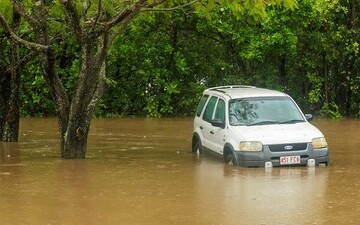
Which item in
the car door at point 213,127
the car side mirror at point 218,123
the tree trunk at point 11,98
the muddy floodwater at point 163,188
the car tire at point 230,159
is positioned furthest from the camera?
the tree trunk at point 11,98

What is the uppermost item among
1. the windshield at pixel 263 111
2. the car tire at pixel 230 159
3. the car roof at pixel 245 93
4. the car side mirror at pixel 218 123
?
the car roof at pixel 245 93

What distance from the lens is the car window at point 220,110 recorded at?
1734 cm

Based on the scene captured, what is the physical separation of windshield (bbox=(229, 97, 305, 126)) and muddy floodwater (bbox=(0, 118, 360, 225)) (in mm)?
1005

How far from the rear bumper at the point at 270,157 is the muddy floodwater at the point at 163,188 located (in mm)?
162

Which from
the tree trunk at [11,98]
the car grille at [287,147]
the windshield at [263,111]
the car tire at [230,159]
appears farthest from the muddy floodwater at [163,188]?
the windshield at [263,111]

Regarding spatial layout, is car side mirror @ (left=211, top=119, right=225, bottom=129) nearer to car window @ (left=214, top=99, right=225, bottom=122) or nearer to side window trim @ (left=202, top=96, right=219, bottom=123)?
car window @ (left=214, top=99, right=225, bottom=122)

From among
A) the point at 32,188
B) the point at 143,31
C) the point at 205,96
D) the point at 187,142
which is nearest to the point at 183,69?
the point at 143,31

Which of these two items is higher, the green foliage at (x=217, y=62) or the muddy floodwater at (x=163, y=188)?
the green foliage at (x=217, y=62)

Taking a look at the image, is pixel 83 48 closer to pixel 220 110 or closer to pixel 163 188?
pixel 220 110

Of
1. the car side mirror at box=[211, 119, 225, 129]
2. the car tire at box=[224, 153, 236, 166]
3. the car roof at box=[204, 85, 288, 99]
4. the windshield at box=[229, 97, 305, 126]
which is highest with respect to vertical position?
the car roof at box=[204, 85, 288, 99]

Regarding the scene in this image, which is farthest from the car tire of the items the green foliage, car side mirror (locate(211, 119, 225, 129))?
the green foliage

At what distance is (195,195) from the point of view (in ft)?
41.5

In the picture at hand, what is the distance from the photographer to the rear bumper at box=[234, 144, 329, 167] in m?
15.7

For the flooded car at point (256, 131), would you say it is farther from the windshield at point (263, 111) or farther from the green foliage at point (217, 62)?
the green foliage at point (217, 62)
